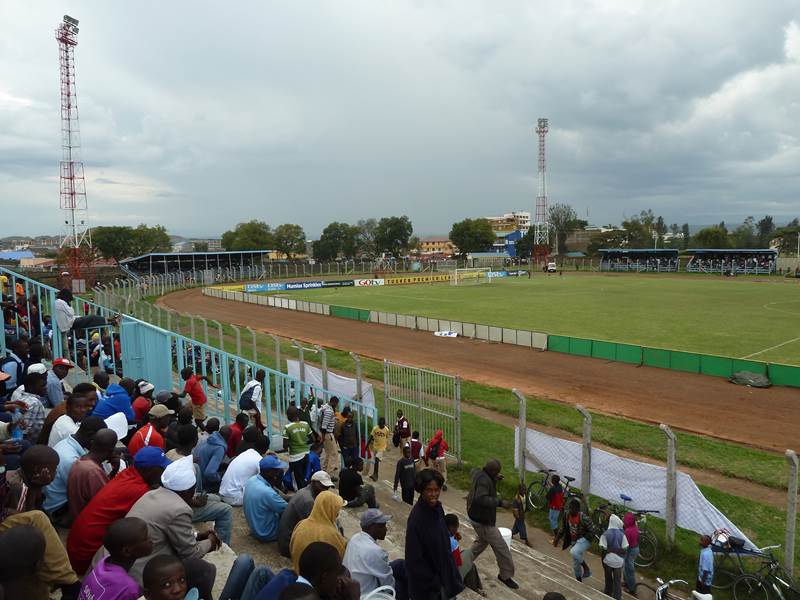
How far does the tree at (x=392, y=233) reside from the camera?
137 meters

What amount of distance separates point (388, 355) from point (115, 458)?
73.1ft

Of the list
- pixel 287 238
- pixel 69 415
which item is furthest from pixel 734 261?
pixel 69 415

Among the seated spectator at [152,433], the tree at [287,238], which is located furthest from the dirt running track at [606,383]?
the tree at [287,238]

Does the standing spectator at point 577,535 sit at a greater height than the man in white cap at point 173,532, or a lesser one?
lesser

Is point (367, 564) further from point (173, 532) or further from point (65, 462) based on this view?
point (65, 462)

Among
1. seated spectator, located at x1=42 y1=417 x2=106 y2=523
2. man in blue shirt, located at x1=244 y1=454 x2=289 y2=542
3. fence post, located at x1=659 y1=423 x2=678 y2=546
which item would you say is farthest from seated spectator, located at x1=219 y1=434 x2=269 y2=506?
fence post, located at x1=659 y1=423 x2=678 y2=546

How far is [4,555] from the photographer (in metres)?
3.63

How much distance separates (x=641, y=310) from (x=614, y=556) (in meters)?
39.2

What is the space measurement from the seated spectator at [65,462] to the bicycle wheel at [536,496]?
8211 millimetres

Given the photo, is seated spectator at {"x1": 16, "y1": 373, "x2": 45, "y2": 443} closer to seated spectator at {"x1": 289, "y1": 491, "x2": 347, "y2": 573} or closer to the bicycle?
seated spectator at {"x1": 289, "y1": 491, "x2": 347, "y2": 573}

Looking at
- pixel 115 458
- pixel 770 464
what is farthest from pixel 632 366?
pixel 115 458

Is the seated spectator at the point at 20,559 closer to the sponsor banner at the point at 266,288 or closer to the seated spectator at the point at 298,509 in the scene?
the seated spectator at the point at 298,509

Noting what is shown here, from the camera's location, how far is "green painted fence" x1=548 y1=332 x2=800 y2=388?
21.7m

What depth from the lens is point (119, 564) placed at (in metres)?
4.09
